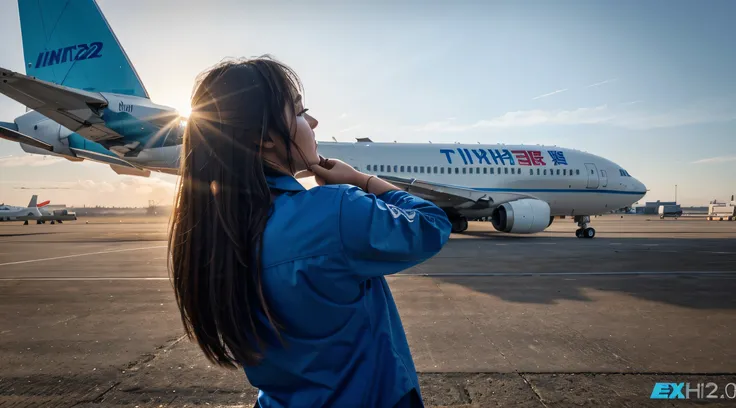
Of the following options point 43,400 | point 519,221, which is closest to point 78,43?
point 43,400

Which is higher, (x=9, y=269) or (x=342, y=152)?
(x=342, y=152)

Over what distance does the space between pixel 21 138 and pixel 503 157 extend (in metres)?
18.0

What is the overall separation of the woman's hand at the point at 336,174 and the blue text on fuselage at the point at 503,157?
714 inches

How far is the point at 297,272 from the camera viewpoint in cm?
92

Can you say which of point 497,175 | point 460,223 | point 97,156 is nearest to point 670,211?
point 460,223

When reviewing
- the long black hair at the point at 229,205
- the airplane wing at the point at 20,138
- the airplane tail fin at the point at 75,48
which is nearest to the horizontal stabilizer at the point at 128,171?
the airplane wing at the point at 20,138

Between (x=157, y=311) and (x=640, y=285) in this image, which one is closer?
(x=157, y=311)

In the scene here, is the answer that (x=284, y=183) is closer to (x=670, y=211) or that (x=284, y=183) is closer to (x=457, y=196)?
(x=457, y=196)

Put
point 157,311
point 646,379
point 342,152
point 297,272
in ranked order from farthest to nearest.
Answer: point 342,152 < point 157,311 < point 646,379 < point 297,272

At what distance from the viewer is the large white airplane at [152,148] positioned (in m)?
12.7

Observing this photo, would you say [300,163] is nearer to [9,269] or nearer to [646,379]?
[646,379]

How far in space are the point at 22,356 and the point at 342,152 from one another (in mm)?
15179

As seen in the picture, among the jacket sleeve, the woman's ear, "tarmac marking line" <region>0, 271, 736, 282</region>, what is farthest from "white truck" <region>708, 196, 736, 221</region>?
the woman's ear

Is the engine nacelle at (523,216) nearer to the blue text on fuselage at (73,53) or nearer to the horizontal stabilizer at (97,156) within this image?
the horizontal stabilizer at (97,156)
